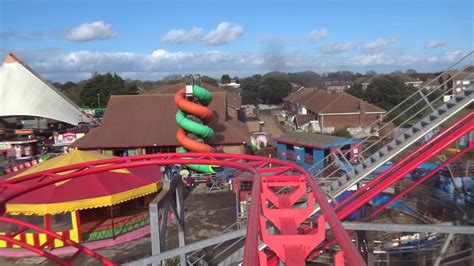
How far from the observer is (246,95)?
83625 mm

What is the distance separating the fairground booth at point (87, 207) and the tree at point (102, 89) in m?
42.1

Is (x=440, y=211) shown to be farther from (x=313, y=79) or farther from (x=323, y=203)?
(x=313, y=79)

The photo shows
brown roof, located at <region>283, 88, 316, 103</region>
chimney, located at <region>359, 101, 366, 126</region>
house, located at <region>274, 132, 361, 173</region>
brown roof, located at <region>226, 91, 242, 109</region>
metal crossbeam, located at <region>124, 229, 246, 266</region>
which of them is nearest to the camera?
metal crossbeam, located at <region>124, 229, 246, 266</region>

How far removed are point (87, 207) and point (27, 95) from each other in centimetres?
2891

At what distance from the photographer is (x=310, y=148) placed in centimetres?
2044

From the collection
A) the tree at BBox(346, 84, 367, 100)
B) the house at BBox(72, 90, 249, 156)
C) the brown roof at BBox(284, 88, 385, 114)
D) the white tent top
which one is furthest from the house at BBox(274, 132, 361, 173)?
the tree at BBox(346, 84, 367, 100)

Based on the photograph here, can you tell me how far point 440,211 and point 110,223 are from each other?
10.3 metres

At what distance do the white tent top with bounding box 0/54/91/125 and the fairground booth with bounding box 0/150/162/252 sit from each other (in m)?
24.6

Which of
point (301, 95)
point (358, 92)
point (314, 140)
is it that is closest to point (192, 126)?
point (314, 140)

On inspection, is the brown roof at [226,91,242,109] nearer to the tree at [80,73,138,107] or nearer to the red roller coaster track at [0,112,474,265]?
the tree at [80,73,138,107]

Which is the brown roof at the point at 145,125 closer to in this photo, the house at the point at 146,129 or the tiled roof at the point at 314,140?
the house at the point at 146,129

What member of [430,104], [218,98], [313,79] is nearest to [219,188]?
[218,98]

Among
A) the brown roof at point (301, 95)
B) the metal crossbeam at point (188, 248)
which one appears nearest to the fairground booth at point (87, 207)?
the metal crossbeam at point (188, 248)

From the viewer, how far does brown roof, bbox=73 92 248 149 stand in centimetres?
2202
